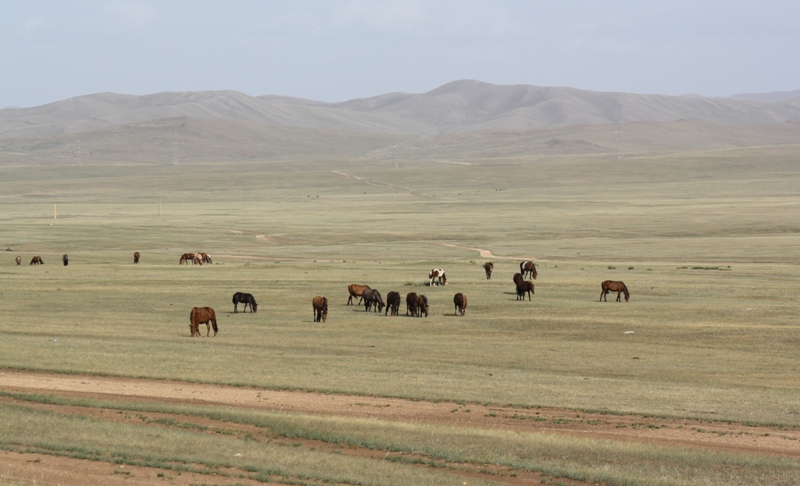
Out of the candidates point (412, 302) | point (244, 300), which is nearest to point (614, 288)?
point (412, 302)

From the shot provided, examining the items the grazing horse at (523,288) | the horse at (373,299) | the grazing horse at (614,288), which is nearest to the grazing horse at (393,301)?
the horse at (373,299)

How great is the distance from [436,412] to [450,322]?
1572 centimetres

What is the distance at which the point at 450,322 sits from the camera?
35562mm

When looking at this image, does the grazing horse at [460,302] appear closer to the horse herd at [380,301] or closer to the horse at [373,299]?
the horse herd at [380,301]

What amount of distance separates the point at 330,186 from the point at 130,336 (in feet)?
473

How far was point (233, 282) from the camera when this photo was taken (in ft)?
154

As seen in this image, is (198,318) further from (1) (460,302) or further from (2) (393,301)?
(1) (460,302)

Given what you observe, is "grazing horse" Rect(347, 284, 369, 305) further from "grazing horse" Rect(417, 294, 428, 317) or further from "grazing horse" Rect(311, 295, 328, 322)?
"grazing horse" Rect(311, 295, 328, 322)

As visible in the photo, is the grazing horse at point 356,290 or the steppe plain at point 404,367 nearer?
the steppe plain at point 404,367

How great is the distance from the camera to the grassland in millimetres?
17219

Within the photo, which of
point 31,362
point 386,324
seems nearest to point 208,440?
point 31,362

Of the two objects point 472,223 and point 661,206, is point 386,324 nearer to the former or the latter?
point 472,223

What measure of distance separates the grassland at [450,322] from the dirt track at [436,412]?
65 centimetres

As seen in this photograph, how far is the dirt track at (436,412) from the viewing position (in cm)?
1794
